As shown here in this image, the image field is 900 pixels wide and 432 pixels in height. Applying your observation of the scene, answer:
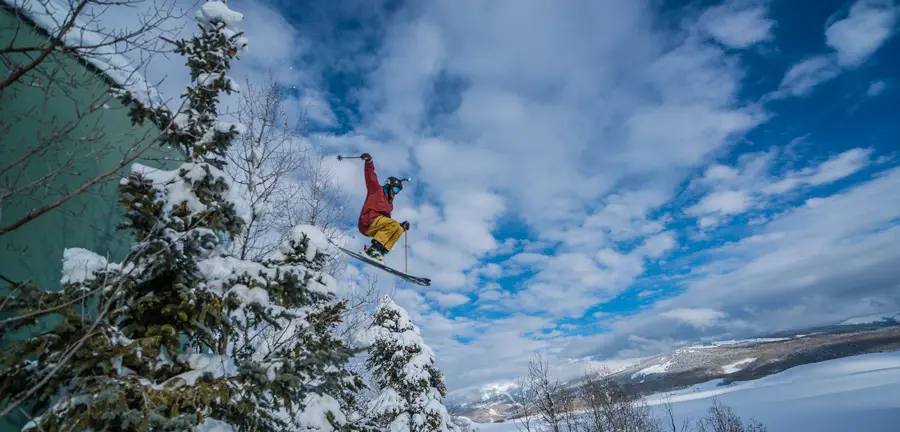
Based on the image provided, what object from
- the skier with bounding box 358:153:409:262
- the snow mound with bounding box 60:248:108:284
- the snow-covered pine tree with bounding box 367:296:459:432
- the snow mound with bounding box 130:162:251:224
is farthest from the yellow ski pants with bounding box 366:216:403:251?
the snow-covered pine tree with bounding box 367:296:459:432

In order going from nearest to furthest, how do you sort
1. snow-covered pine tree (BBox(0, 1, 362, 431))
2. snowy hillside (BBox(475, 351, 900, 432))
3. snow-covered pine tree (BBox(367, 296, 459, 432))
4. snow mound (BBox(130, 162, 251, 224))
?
snow-covered pine tree (BBox(0, 1, 362, 431))
snow mound (BBox(130, 162, 251, 224))
snow-covered pine tree (BBox(367, 296, 459, 432))
snowy hillside (BBox(475, 351, 900, 432))

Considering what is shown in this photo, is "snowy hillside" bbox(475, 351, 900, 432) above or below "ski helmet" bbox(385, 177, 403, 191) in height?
below

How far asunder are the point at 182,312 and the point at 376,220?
17.5ft

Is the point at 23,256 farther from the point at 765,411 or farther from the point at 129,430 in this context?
the point at 765,411

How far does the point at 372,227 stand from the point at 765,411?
5301 inches

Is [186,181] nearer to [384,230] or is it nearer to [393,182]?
[384,230]

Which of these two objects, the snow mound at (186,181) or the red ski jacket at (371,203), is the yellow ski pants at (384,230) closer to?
the red ski jacket at (371,203)

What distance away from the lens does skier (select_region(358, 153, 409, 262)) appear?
888 centimetres

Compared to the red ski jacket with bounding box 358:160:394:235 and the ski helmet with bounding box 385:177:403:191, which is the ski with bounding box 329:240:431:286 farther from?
the ski helmet with bounding box 385:177:403:191

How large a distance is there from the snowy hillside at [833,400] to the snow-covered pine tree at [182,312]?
54220 millimetres

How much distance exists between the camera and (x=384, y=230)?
8891mm

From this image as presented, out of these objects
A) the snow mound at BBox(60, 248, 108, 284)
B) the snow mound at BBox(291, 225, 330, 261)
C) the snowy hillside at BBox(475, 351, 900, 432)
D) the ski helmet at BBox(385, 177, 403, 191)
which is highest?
the ski helmet at BBox(385, 177, 403, 191)

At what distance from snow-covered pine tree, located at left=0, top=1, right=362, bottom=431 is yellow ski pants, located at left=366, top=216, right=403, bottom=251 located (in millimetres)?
3912

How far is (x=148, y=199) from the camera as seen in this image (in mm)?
3773
